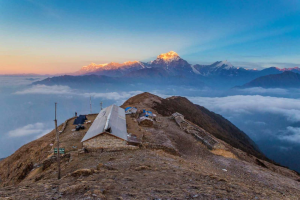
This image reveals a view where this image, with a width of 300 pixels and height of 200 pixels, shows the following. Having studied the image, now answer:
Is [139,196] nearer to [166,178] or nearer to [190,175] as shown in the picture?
[166,178]

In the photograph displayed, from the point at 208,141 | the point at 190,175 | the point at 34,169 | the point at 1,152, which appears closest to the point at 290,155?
the point at 208,141

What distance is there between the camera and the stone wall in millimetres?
19578

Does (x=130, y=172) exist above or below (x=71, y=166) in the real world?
above

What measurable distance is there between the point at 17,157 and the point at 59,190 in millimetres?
23605

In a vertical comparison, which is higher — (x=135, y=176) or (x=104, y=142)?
(x=135, y=176)

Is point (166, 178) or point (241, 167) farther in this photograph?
point (241, 167)

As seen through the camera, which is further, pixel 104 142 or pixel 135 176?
pixel 104 142

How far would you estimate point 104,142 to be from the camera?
19750 mm

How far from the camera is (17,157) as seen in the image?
997 inches

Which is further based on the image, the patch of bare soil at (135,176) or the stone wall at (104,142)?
the stone wall at (104,142)

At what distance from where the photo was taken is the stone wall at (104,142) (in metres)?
19.6

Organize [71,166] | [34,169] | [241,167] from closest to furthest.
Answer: [71,166], [34,169], [241,167]

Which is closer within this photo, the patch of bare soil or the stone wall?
the patch of bare soil

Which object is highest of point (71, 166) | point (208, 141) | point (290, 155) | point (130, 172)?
point (130, 172)
